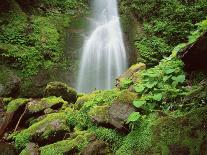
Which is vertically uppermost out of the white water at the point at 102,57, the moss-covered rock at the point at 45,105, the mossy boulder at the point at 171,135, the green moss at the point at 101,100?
the white water at the point at 102,57

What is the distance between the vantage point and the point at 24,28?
12.9 m

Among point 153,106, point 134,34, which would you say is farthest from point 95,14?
point 153,106

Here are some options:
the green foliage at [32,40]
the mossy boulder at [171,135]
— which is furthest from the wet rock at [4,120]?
the green foliage at [32,40]

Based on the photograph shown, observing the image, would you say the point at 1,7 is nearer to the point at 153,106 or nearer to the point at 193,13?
the point at 193,13

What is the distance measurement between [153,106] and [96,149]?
936 millimetres

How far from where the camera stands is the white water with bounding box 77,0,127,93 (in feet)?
38.7

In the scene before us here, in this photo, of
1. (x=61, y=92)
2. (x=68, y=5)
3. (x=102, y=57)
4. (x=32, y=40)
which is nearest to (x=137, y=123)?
(x=61, y=92)

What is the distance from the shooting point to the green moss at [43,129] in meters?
4.90

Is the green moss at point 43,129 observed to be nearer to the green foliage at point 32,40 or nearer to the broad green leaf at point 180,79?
the broad green leaf at point 180,79

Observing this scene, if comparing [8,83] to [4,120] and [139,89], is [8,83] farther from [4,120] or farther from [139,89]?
[139,89]

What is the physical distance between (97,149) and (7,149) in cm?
169

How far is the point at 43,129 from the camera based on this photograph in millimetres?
4980

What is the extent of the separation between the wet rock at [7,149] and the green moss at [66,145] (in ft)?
2.08

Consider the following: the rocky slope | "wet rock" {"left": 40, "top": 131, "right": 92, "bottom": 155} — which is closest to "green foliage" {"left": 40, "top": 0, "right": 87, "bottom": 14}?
the rocky slope
